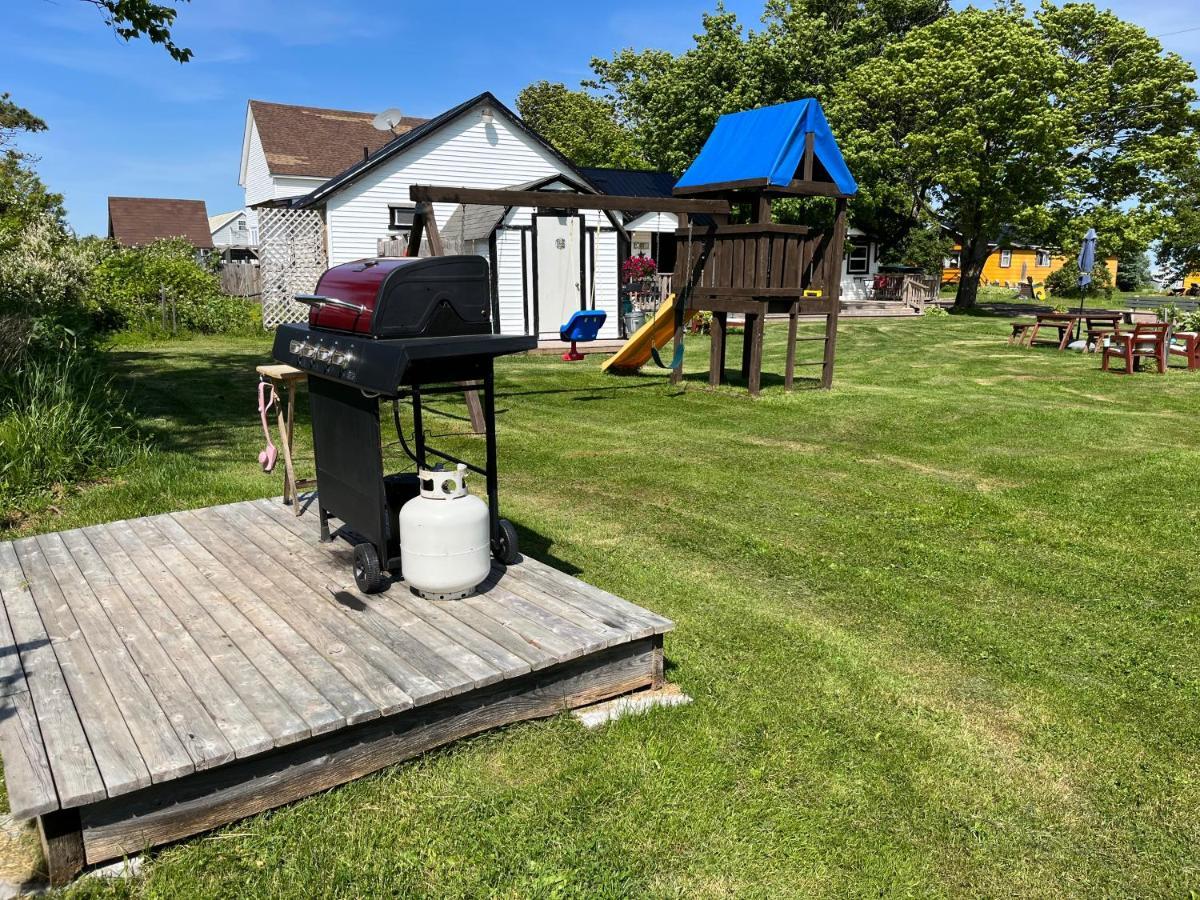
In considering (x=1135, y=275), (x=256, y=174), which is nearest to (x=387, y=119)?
(x=256, y=174)

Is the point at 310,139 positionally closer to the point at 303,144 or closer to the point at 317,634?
the point at 303,144

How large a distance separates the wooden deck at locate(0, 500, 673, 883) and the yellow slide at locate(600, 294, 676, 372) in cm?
934

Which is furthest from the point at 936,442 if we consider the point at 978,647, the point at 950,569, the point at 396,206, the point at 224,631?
the point at 396,206

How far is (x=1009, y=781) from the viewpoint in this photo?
3.20m

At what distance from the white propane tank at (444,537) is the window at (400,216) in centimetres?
1802

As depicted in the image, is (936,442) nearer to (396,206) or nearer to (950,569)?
(950,569)

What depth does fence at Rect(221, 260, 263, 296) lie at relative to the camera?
2336 cm

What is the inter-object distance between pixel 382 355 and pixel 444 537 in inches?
34.2

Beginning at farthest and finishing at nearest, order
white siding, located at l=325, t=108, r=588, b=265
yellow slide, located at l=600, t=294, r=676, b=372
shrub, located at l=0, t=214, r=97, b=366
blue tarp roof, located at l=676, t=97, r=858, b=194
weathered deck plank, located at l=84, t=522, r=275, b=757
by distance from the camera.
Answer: white siding, located at l=325, t=108, r=588, b=265, yellow slide, located at l=600, t=294, r=676, b=372, blue tarp roof, located at l=676, t=97, r=858, b=194, shrub, located at l=0, t=214, r=97, b=366, weathered deck plank, located at l=84, t=522, r=275, b=757

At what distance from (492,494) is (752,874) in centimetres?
232

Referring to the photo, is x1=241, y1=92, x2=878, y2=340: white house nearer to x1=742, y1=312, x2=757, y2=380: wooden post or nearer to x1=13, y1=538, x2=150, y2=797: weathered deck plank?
x1=742, y1=312, x2=757, y2=380: wooden post

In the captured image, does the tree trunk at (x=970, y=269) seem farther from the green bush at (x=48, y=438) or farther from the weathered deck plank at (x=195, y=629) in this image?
the weathered deck plank at (x=195, y=629)

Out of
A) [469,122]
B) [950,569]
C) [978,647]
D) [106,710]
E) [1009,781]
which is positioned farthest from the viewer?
[469,122]

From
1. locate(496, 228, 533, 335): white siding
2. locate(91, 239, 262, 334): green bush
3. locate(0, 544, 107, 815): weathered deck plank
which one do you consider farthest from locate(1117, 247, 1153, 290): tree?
locate(0, 544, 107, 815): weathered deck plank
